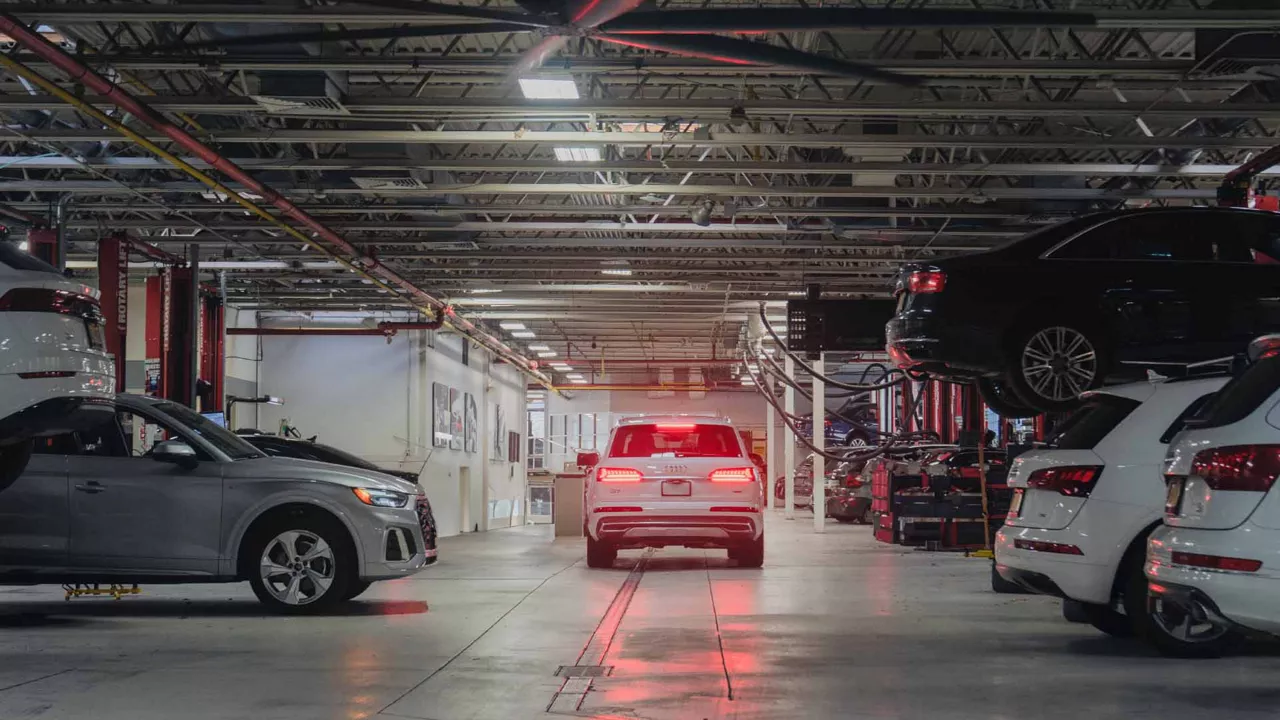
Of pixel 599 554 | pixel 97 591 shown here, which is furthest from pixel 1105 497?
pixel 599 554

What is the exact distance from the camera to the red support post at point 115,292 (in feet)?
53.0

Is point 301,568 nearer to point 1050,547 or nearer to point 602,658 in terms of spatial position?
point 602,658

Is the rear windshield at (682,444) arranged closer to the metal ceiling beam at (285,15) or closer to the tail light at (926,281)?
the tail light at (926,281)

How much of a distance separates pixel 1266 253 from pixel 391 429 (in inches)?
729

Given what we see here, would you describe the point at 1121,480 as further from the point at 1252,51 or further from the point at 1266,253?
the point at 1252,51

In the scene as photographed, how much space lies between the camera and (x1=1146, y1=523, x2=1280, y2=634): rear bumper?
16.5 ft

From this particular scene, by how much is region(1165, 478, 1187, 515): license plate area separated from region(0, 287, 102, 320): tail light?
616 centimetres

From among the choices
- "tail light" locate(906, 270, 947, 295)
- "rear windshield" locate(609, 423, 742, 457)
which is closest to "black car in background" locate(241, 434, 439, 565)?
"rear windshield" locate(609, 423, 742, 457)

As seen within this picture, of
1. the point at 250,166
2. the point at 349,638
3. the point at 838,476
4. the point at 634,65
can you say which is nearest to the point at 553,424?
the point at 838,476

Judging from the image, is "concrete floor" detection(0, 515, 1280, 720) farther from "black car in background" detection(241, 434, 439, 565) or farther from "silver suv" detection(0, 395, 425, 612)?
"black car in background" detection(241, 434, 439, 565)

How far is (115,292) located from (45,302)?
9.16 metres

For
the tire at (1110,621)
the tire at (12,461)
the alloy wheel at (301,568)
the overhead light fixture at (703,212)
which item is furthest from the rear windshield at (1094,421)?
the overhead light fixture at (703,212)

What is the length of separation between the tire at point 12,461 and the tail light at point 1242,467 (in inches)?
272

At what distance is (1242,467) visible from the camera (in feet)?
17.1
